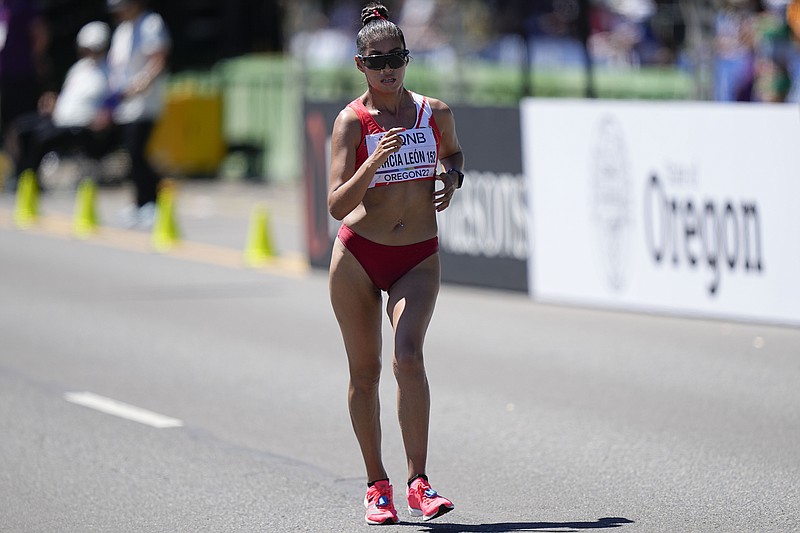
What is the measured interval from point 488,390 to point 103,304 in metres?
4.64

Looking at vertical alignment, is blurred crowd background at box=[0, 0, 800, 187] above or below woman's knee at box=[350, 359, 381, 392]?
above

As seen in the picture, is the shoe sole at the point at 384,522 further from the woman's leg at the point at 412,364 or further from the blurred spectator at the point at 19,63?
the blurred spectator at the point at 19,63

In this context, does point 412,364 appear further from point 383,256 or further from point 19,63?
point 19,63

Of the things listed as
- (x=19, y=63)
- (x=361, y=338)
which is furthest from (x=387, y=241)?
(x=19, y=63)

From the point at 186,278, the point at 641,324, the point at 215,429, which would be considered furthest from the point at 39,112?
the point at 215,429

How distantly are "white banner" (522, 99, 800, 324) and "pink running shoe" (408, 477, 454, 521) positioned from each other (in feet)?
17.9

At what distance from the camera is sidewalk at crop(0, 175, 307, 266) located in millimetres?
17094

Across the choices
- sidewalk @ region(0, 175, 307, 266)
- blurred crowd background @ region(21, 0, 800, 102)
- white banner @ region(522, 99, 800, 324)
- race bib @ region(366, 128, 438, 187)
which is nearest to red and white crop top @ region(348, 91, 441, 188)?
race bib @ region(366, 128, 438, 187)

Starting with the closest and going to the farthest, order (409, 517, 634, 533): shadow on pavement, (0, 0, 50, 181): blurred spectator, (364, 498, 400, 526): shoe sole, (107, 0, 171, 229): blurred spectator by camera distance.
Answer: (409, 517, 634, 533): shadow on pavement < (364, 498, 400, 526): shoe sole < (107, 0, 171, 229): blurred spectator < (0, 0, 50, 181): blurred spectator

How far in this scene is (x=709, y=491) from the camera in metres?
6.65

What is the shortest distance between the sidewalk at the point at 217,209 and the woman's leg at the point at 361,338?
31.1 feet

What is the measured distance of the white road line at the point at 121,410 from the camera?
27.5 feet

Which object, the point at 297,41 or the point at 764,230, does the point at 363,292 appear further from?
the point at 297,41

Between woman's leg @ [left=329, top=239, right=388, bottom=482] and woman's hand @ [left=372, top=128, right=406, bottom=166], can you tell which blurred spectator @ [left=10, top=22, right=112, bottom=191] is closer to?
woman's leg @ [left=329, top=239, right=388, bottom=482]
